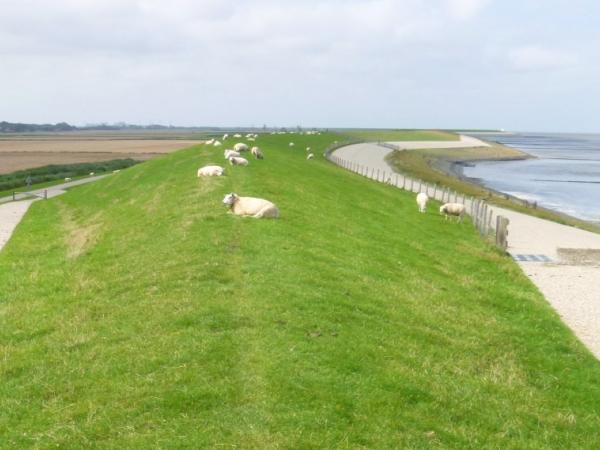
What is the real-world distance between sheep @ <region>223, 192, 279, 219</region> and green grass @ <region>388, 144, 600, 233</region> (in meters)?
35.4

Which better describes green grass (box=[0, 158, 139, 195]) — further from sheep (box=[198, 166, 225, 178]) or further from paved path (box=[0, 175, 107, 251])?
sheep (box=[198, 166, 225, 178])

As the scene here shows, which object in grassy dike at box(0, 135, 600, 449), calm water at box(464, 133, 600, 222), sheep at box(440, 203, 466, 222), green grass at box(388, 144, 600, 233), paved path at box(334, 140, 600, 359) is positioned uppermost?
grassy dike at box(0, 135, 600, 449)

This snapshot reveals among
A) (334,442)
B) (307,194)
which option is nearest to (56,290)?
(334,442)

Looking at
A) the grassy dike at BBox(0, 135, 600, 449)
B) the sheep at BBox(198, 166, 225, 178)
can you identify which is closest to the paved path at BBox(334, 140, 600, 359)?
the grassy dike at BBox(0, 135, 600, 449)

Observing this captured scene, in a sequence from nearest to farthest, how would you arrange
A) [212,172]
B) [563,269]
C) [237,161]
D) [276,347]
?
[276,347], [563,269], [212,172], [237,161]

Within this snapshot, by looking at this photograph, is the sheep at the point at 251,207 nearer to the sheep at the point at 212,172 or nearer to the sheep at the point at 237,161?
the sheep at the point at 212,172

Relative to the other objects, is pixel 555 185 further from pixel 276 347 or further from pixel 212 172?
pixel 276 347

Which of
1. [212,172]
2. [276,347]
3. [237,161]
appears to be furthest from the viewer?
[237,161]

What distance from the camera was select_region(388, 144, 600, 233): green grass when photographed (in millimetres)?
57500

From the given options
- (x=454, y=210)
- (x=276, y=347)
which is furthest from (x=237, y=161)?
(x=276, y=347)

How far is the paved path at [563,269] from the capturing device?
21203 mm

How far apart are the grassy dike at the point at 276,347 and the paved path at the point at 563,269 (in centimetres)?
99

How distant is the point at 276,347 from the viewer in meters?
12.9

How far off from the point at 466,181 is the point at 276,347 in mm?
Result: 91472
